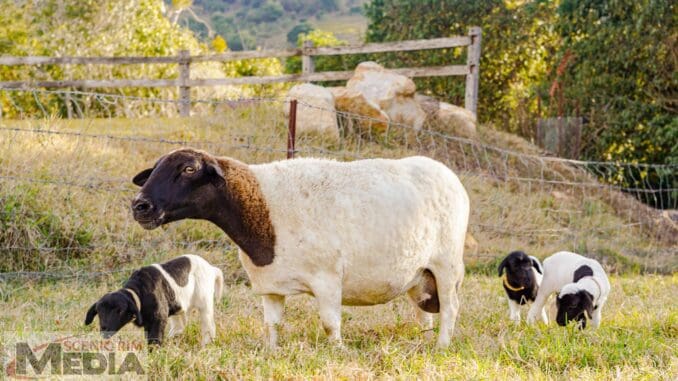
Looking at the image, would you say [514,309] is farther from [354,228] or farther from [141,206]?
[141,206]

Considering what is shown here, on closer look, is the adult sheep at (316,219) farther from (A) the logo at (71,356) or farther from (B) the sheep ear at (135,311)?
(A) the logo at (71,356)

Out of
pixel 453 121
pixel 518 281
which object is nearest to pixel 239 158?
pixel 453 121

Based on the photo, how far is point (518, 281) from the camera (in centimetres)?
727

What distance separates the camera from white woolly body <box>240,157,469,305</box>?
17.2ft

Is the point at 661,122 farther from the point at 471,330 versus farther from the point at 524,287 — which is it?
the point at 471,330

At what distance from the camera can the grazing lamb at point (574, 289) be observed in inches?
258

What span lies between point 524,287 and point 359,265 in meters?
2.50

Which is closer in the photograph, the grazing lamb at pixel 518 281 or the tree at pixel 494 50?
the grazing lamb at pixel 518 281

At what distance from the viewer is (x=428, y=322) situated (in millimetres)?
6285

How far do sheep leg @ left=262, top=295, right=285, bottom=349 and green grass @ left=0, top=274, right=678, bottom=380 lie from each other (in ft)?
0.43

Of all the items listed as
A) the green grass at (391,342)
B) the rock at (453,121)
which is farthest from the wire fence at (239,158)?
the green grass at (391,342)

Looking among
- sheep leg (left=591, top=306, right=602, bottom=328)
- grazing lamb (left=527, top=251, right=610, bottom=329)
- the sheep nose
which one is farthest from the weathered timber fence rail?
the sheep nose

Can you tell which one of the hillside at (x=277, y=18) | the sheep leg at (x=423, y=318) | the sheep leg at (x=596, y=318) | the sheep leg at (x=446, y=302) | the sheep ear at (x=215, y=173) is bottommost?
the hillside at (x=277, y=18)

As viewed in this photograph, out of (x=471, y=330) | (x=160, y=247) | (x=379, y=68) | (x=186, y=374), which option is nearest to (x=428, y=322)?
(x=471, y=330)
